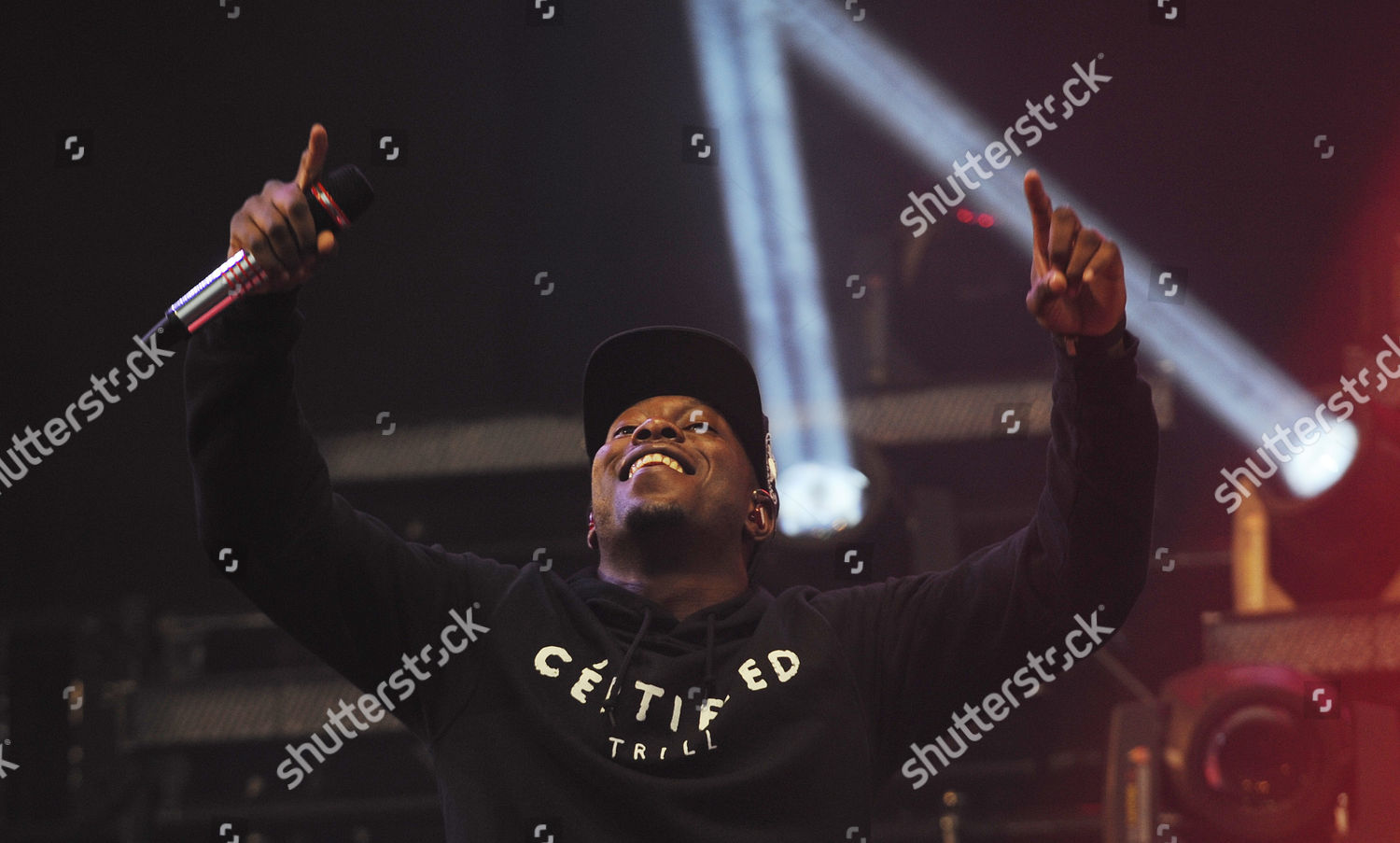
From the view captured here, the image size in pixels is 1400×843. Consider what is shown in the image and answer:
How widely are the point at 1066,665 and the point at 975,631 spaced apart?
0.21 metres

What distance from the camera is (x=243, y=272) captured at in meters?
1.29

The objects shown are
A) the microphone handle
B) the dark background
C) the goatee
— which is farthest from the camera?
the dark background

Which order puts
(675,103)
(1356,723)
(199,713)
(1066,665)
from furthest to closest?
(199,713) → (675,103) → (1356,723) → (1066,665)

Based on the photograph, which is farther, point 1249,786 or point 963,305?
point 963,305

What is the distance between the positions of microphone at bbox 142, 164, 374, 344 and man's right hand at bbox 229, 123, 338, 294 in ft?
0.04

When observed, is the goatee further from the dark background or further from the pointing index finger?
the dark background

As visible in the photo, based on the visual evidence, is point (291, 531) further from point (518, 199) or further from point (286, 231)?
point (518, 199)

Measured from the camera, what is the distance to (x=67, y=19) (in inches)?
90.7

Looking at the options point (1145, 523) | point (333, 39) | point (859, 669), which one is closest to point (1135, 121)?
point (1145, 523)

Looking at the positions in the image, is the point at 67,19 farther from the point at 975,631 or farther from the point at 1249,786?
the point at 1249,786

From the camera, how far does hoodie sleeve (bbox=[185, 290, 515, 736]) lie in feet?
4.81

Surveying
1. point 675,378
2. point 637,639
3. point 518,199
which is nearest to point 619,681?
point 637,639

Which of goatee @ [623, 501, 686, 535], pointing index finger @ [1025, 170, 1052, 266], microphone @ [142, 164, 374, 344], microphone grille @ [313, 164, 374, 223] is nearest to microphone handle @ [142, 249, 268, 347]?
microphone @ [142, 164, 374, 344]

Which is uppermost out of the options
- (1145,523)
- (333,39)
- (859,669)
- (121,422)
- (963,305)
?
(333,39)
